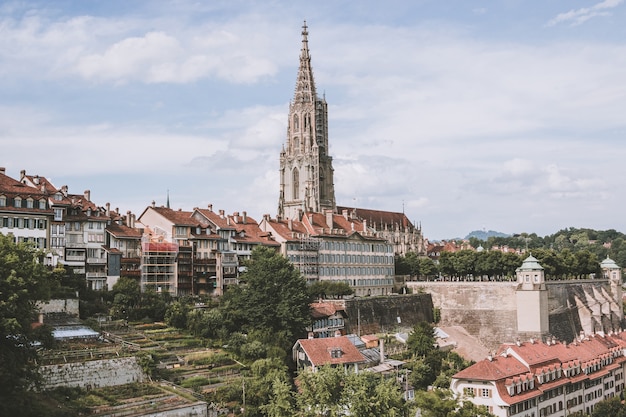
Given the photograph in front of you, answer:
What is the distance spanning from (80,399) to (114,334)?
12943mm

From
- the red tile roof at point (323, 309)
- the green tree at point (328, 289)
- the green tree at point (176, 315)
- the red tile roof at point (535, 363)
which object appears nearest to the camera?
the red tile roof at point (535, 363)

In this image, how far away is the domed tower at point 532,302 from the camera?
93.7m

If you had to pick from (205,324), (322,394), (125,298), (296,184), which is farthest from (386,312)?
(296,184)

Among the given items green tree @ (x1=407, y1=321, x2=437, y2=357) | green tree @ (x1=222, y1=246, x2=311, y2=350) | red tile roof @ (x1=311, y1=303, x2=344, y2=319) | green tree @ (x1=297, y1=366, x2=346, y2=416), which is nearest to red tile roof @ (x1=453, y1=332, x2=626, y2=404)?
green tree @ (x1=407, y1=321, x2=437, y2=357)

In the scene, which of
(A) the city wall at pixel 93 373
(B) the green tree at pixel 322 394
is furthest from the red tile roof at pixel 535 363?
(A) the city wall at pixel 93 373

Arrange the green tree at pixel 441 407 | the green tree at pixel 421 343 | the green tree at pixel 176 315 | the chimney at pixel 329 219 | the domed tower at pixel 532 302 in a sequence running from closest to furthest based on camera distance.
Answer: the green tree at pixel 441 407 → the green tree at pixel 176 315 → the green tree at pixel 421 343 → the domed tower at pixel 532 302 → the chimney at pixel 329 219

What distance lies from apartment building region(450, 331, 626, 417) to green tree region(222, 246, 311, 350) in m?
15.8

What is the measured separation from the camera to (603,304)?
11438 centimetres

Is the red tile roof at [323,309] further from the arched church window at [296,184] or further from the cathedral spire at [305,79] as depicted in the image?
the cathedral spire at [305,79]

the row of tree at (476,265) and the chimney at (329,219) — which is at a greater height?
the chimney at (329,219)

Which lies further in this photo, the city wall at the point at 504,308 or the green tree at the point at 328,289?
the city wall at the point at 504,308

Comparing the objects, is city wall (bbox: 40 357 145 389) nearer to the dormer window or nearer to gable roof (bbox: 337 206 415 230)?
the dormer window

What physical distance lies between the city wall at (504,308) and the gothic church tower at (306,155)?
3291 centimetres

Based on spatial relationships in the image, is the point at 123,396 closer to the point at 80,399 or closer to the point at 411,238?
the point at 80,399
